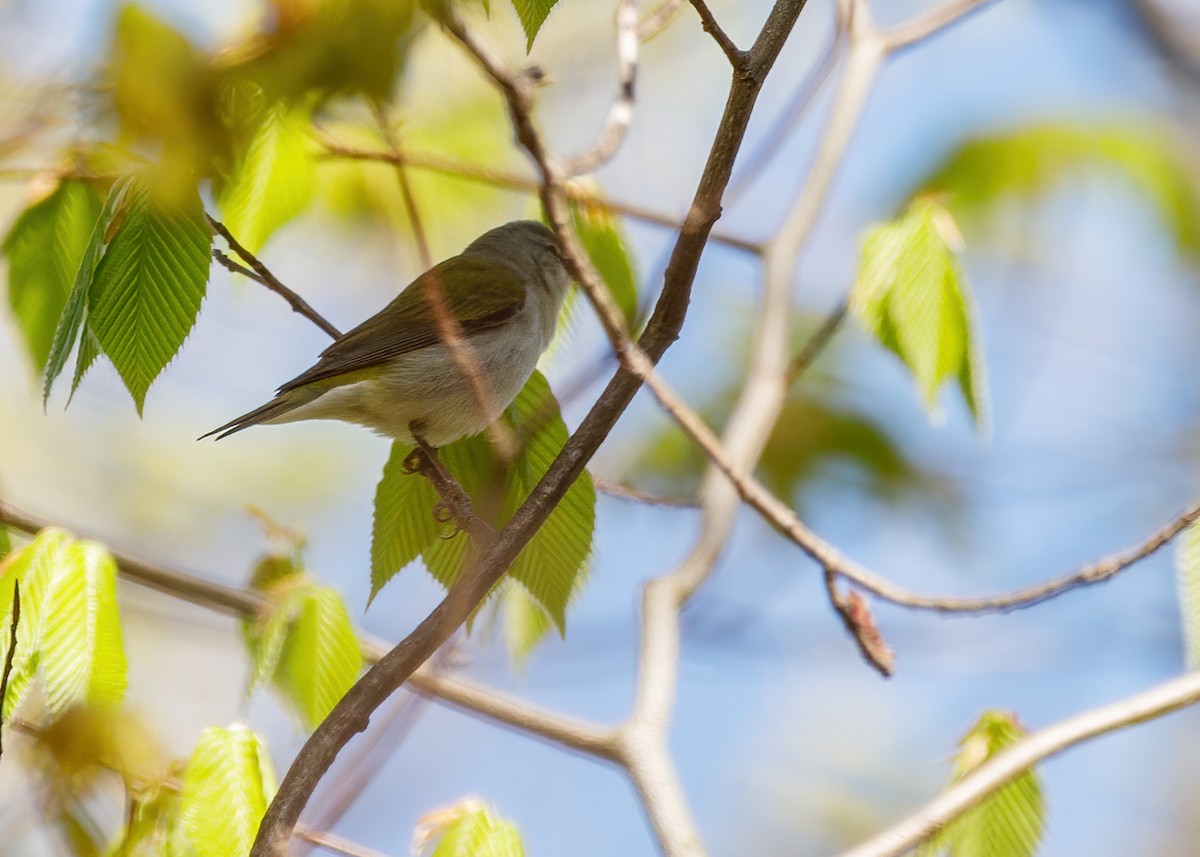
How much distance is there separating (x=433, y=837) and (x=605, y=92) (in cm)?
422

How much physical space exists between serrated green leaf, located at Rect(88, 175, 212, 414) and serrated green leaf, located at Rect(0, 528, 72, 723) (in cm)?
46

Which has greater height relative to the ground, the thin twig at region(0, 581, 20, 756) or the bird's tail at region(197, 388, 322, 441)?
the bird's tail at region(197, 388, 322, 441)

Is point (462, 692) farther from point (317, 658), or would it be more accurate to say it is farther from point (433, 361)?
point (433, 361)

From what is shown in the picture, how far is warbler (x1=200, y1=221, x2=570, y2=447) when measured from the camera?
2.80m

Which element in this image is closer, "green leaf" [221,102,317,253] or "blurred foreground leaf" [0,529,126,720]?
"blurred foreground leaf" [0,529,126,720]

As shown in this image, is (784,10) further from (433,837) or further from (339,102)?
(433,837)

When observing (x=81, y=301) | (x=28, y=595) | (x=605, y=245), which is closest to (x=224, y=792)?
(x=28, y=595)

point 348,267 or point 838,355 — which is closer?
point 348,267

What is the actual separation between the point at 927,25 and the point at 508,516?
249cm

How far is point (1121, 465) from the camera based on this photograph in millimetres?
6727

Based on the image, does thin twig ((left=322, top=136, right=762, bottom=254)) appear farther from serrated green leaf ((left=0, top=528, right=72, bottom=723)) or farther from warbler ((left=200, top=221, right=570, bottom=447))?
serrated green leaf ((left=0, top=528, right=72, bottom=723))

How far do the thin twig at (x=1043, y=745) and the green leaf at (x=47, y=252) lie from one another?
1821 millimetres

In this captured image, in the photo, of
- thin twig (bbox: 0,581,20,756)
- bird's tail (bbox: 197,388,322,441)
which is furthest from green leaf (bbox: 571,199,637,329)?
thin twig (bbox: 0,581,20,756)

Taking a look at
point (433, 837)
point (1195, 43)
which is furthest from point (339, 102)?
point (1195, 43)
